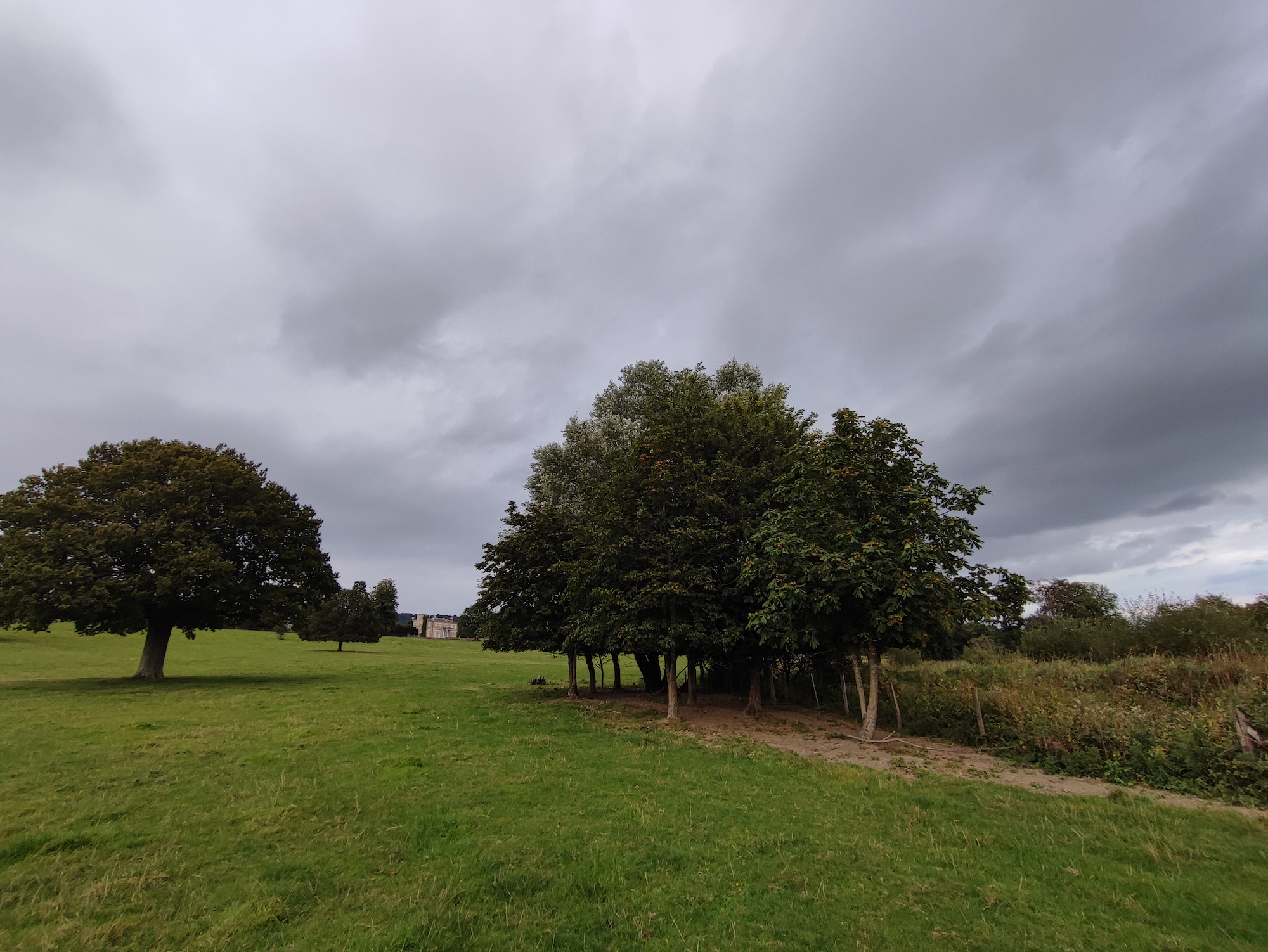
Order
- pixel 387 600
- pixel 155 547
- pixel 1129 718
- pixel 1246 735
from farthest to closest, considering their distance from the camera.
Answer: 1. pixel 387 600
2. pixel 155 547
3. pixel 1129 718
4. pixel 1246 735

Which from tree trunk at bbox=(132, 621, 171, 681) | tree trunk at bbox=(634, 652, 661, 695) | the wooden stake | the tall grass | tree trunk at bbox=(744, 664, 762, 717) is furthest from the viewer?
tree trunk at bbox=(634, 652, 661, 695)

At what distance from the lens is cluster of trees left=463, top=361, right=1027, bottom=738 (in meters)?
17.5

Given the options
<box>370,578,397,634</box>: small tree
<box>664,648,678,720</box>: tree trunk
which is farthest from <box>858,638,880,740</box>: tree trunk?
<box>370,578,397,634</box>: small tree

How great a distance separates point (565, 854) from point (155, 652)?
35.5 m

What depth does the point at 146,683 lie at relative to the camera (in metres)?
29.6

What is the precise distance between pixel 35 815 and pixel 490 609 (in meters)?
20.3

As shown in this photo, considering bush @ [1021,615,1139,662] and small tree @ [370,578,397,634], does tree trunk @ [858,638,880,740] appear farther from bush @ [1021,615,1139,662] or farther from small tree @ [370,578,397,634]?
small tree @ [370,578,397,634]

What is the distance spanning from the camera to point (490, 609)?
1156 inches

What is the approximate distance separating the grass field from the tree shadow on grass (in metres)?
13.1

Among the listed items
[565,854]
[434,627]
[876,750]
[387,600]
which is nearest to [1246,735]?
[876,750]

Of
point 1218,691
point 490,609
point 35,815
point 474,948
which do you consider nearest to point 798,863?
point 474,948

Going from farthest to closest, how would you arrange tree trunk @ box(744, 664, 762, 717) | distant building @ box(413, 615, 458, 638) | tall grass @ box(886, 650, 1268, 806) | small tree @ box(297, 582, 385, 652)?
1. distant building @ box(413, 615, 458, 638)
2. small tree @ box(297, 582, 385, 652)
3. tree trunk @ box(744, 664, 762, 717)
4. tall grass @ box(886, 650, 1268, 806)

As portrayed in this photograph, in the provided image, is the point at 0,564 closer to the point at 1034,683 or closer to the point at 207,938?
the point at 207,938

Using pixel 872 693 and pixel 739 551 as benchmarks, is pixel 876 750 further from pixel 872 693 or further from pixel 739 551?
pixel 739 551
